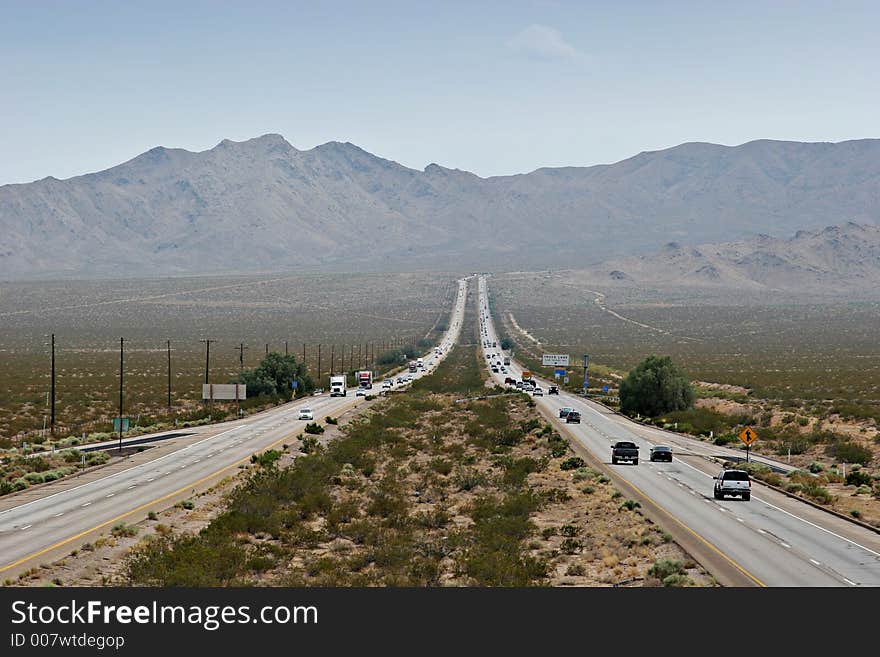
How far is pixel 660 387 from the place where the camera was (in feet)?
281

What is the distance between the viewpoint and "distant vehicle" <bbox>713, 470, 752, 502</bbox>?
40562 mm

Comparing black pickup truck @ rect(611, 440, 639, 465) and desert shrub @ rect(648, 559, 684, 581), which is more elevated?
desert shrub @ rect(648, 559, 684, 581)

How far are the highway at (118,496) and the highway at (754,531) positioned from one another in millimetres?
17118

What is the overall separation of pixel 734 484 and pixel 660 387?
45.6 m

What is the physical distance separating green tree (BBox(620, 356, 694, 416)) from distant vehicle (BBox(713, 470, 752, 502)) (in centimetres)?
4449

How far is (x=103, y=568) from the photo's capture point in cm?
2658

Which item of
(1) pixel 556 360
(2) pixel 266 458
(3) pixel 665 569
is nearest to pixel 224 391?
(2) pixel 266 458

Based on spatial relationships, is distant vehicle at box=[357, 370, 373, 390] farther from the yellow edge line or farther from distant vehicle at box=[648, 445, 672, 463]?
distant vehicle at box=[648, 445, 672, 463]

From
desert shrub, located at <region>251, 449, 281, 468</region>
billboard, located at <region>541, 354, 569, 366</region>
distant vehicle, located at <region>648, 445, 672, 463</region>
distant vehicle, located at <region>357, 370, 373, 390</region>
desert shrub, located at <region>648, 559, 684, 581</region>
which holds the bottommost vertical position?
distant vehicle, located at <region>357, 370, 373, 390</region>

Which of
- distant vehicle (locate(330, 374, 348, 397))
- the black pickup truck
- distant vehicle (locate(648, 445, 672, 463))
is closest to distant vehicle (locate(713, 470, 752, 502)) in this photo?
the black pickup truck

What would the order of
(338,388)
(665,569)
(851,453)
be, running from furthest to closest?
(338,388)
(851,453)
(665,569)

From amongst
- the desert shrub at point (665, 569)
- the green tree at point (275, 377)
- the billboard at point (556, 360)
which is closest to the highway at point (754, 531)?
the desert shrub at point (665, 569)

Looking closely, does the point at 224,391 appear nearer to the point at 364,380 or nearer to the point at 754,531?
the point at 364,380

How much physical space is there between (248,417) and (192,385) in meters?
25.5
